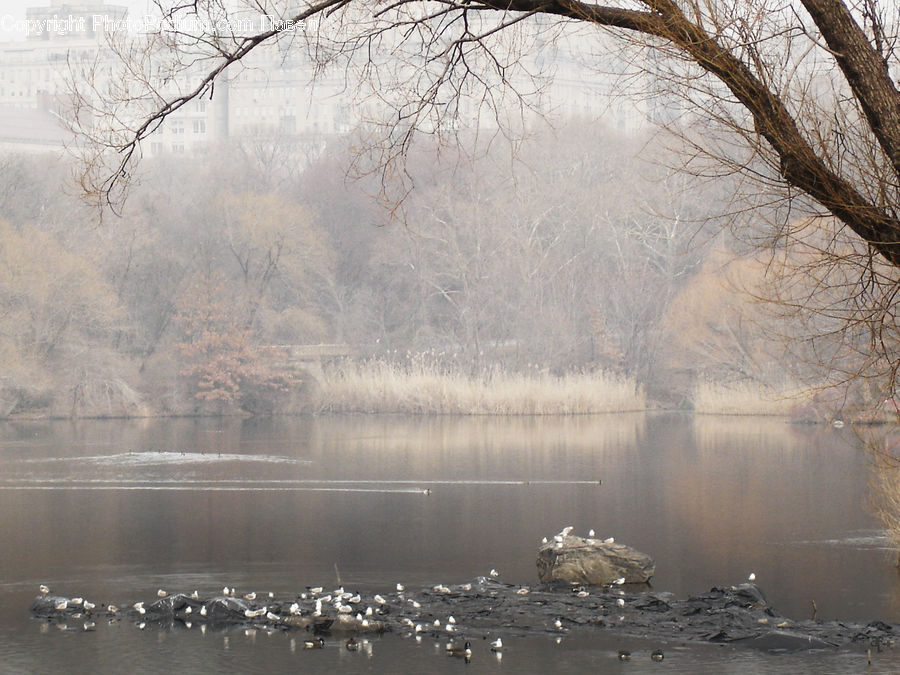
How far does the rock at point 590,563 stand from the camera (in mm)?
14734

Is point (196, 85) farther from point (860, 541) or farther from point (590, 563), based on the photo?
point (590, 563)

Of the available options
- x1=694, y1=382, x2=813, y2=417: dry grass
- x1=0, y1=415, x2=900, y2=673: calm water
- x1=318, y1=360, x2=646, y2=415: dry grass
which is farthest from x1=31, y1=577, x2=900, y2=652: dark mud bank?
x1=318, y1=360, x2=646, y2=415: dry grass

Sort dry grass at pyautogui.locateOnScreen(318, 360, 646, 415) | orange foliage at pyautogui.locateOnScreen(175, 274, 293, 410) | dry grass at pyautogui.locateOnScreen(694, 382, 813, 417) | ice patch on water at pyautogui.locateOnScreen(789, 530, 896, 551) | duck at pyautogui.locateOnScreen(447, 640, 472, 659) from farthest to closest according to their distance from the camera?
orange foliage at pyautogui.locateOnScreen(175, 274, 293, 410) < dry grass at pyautogui.locateOnScreen(318, 360, 646, 415) < dry grass at pyautogui.locateOnScreen(694, 382, 813, 417) < ice patch on water at pyautogui.locateOnScreen(789, 530, 896, 551) < duck at pyautogui.locateOnScreen(447, 640, 472, 659)

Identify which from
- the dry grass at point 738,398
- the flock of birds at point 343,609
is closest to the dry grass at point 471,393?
the dry grass at point 738,398

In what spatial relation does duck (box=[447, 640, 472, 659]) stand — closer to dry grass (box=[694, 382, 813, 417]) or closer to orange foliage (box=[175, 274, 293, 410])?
dry grass (box=[694, 382, 813, 417])

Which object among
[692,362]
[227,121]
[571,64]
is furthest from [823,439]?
[227,121]

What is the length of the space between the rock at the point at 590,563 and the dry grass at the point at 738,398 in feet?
90.4

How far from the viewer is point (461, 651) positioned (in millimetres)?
11602

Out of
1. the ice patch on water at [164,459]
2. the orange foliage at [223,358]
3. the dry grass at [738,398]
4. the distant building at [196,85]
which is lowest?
the ice patch on water at [164,459]

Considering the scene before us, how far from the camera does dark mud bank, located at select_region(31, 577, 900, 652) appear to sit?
12273 mm

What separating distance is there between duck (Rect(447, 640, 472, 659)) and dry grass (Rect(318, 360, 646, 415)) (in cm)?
3142

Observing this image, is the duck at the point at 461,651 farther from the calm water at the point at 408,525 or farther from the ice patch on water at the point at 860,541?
the ice patch on water at the point at 860,541

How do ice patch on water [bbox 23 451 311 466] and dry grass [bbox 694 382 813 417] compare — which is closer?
ice patch on water [bbox 23 451 311 466]

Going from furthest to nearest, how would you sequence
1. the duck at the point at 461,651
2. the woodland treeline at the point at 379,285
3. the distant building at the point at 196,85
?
the distant building at the point at 196,85 → the woodland treeline at the point at 379,285 → the duck at the point at 461,651
